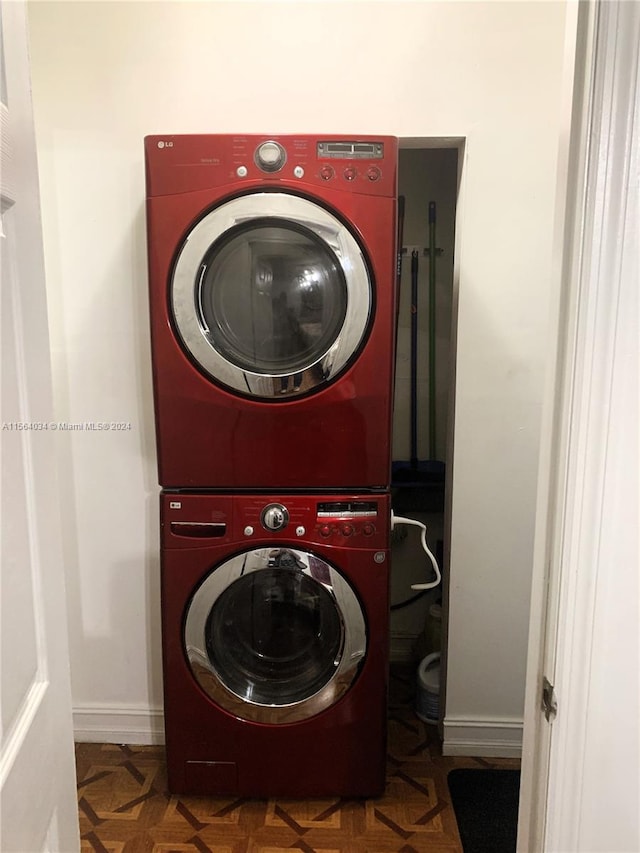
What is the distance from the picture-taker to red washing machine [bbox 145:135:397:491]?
4.96 ft

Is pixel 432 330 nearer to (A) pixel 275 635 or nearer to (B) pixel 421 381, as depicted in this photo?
(B) pixel 421 381

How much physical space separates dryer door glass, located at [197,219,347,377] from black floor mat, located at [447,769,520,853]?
52.3 inches

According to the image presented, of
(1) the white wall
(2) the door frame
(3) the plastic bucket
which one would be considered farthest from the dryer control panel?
(3) the plastic bucket

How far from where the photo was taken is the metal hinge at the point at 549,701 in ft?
2.88

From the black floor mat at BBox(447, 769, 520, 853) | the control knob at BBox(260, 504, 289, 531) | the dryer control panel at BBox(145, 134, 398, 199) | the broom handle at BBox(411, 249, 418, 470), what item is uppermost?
the dryer control panel at BBox(145, 134, 398, 199)

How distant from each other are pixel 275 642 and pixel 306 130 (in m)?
1.42

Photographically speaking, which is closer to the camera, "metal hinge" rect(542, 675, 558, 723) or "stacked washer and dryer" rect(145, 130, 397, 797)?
"metal hinge" rect(542, 675, 558, 723)

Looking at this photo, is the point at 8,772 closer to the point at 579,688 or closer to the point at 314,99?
the point at 579,688

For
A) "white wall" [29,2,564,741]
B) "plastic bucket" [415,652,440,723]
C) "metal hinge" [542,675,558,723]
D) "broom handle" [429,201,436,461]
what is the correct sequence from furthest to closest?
"broom handle" [429,201,436,461], "plastic bucket" [415,652,440,723], "white wall" [29,2,564,741], "metal hinge" [542,675,558,723]

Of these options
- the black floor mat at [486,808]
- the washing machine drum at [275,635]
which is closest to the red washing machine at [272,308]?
the washing machine drum at [275,635]

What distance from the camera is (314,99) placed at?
5.82 feet

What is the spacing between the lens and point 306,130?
5.85 feet

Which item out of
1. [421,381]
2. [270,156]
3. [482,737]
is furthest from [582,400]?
[421,381]

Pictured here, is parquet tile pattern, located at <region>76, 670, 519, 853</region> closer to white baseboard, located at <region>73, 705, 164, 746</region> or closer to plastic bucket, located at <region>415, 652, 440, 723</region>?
white baseboard, located at <region>73, 705, 164, 746</region>
